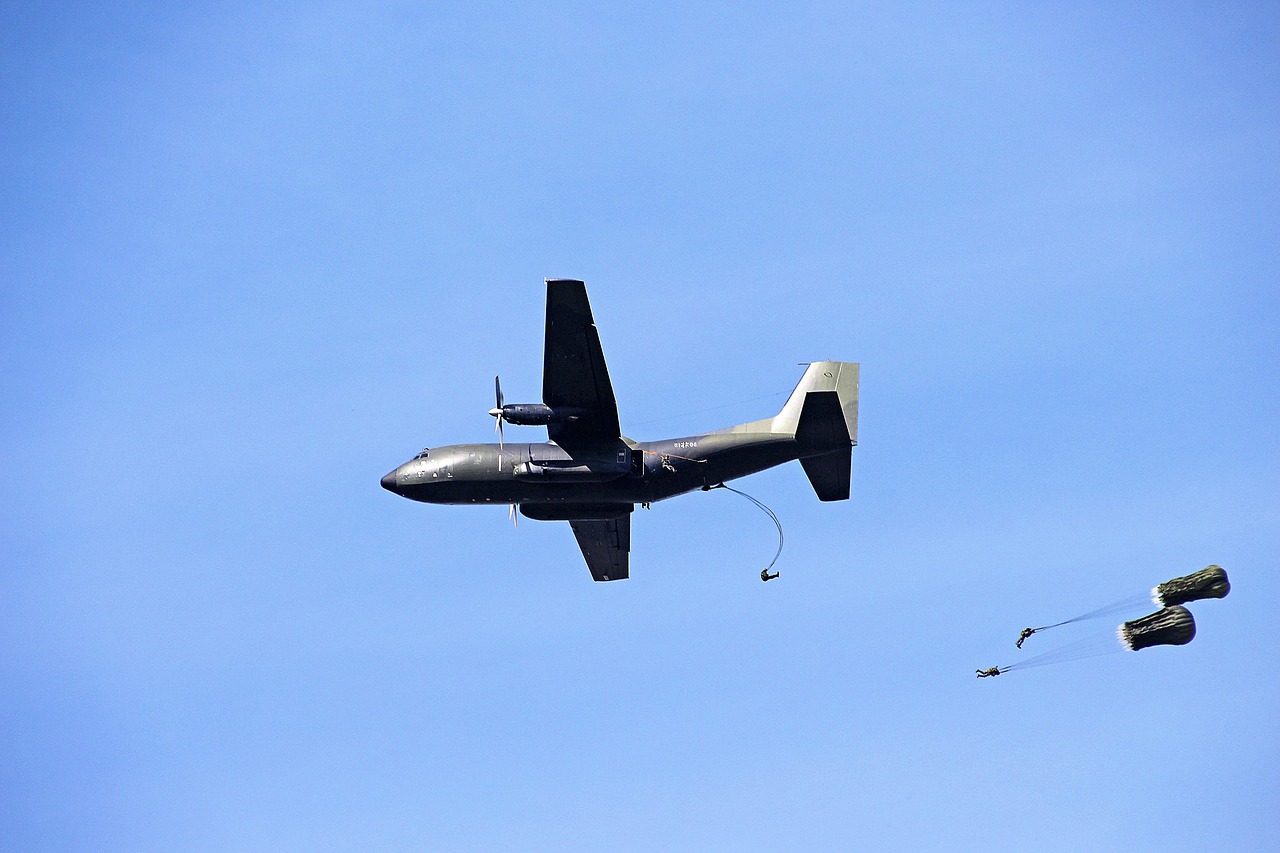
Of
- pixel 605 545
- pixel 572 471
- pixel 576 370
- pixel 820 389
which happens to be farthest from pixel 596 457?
pixel 820 389

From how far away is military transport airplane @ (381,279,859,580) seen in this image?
35312 millimetres

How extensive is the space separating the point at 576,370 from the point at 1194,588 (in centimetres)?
1728

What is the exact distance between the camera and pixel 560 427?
35.8 metres

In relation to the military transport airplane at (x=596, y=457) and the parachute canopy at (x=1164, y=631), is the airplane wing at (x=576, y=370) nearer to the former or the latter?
the military transport airplane at (x=596, y=457)

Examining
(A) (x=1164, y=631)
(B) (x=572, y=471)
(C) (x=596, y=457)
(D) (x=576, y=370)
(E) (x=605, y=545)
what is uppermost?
(D) (x=576, y=370)

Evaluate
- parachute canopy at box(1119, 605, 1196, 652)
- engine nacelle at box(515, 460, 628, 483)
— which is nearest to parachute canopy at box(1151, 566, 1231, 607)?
parachute canopy at box(1119, 605, 1196, 652)

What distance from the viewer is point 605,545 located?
134 feet

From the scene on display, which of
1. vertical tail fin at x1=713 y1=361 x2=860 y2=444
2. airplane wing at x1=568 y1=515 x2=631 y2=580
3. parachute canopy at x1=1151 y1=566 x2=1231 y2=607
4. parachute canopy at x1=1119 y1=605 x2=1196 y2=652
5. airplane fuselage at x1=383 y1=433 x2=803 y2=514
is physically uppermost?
vertical tail fin at x1=713 y1=361 x2=860 y2=444

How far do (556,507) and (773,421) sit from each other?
6870mm

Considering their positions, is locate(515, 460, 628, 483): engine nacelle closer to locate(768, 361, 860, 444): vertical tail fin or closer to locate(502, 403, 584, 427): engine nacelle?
locate(502, 403, 584, 427): engine nacelle

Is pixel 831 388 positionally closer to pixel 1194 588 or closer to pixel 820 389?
pixel 820 389

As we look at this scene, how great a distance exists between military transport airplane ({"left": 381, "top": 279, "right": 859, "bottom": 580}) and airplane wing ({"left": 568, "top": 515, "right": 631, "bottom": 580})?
2.79m

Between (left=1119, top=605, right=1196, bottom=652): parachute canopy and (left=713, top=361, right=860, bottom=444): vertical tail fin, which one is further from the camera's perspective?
(left=713, top=361, right=860, bottom=444): vertical tail fin

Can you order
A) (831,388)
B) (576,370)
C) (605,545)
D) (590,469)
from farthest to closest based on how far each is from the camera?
(605,545) < (831,388) < (590,469) < (576,370)
